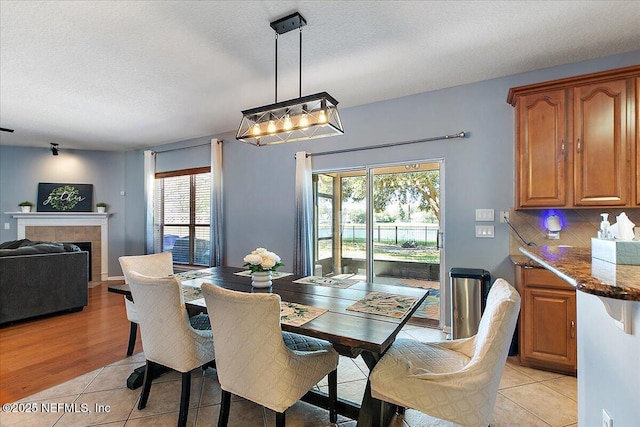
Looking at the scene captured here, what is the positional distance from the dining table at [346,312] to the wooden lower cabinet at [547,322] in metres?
1.13

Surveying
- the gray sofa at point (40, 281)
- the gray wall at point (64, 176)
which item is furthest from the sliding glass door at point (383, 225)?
the gray wall at point (64, 176)

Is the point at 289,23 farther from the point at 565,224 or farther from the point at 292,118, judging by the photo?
the point at 565,224

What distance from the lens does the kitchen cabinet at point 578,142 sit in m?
2.41

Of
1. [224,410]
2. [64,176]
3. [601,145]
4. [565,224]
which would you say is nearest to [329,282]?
[224,410]

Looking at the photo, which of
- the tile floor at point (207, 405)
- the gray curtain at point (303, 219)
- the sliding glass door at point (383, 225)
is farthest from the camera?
the gray curtain at point (303, 219)

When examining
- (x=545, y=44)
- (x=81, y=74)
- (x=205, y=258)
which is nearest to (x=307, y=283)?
(x=545, y=44)

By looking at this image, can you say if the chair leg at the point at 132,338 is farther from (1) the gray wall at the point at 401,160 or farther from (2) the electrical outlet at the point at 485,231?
(2) the electrical outlet at the point at 485,231

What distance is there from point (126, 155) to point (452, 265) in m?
6.55

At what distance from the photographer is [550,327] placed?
247 cm

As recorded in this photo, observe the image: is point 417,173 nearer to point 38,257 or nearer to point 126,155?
point 38,257

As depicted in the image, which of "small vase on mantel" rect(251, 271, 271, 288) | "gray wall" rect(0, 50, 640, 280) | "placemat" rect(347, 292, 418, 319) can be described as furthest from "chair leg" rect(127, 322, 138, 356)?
"placemat" rect(347, 292, 418, 319)

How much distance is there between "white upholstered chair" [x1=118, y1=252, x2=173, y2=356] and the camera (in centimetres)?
263

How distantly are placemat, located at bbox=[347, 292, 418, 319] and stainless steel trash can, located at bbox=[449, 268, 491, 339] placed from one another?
124cm

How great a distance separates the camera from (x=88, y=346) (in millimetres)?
3078
